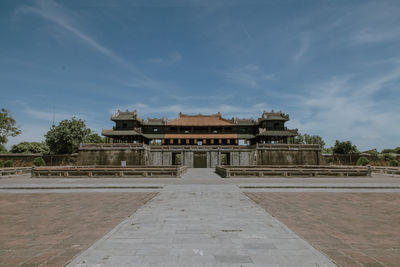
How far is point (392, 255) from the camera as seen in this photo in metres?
4.33

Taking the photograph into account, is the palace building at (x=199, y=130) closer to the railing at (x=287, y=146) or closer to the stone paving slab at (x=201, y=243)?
the railing at (x=287, y=146)

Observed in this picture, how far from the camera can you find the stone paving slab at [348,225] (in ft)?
14.2

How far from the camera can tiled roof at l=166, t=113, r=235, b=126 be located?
46750mm

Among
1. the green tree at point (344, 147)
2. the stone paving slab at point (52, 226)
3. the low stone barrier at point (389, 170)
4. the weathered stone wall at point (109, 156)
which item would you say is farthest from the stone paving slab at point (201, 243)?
the green tree at point (344, 147)

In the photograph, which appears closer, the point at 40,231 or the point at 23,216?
the point at 40,231

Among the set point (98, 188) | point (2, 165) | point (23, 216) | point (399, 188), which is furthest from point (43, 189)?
point (2, 165)

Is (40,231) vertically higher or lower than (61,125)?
lower

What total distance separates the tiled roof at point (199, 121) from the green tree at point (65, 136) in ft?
71.8

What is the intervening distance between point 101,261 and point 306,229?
17.2 feet

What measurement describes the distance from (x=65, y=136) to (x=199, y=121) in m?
30.9

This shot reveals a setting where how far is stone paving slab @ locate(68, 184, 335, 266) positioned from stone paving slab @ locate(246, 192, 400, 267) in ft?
1.98

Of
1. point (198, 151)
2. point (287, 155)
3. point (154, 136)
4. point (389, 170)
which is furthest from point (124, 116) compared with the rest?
point (389, 170)

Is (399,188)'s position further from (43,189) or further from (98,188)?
(43,189)

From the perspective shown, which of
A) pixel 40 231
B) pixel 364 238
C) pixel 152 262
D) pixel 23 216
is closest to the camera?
pixel 152 262
